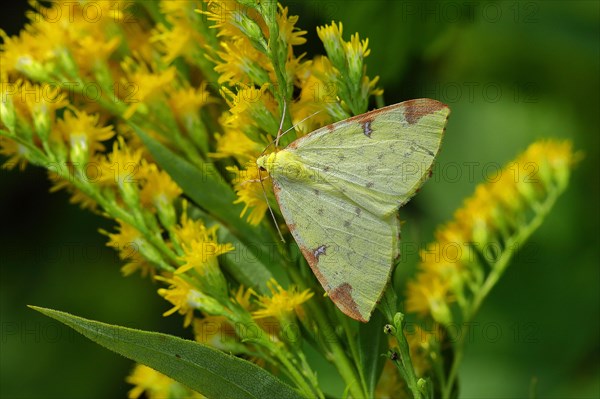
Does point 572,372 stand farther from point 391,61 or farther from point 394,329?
point 394,329

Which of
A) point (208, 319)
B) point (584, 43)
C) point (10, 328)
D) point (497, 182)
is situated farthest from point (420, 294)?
point (10, 328)

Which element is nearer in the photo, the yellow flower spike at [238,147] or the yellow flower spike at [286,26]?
the yellow flower spike at [286,26]

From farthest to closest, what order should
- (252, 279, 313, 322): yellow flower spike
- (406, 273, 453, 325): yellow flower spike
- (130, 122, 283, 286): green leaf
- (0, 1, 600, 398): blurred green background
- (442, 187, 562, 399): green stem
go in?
(0, 1, 600, 398): blurred green background
(406, 273, 453, 325): yellow flower spike
(442, 187, 562, 399): green stem
(130, 122, 283, 286): green leaf
(252, 279, 313, 322): yellow flower spike

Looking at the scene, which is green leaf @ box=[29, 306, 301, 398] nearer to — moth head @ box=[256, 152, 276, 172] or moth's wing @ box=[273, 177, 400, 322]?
moth's wing @ box=[273, 177, 400, 322]

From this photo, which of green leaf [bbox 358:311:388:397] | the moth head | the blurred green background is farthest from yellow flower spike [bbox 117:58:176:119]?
the blurred green background

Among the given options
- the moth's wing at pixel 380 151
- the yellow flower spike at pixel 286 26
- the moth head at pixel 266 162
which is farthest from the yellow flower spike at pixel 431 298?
the yellow flower spike at pixel 286 26

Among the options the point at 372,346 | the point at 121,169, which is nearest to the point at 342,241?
the point at 372,346

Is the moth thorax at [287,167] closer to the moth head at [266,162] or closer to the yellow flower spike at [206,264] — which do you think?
the moth head at [266,162]
